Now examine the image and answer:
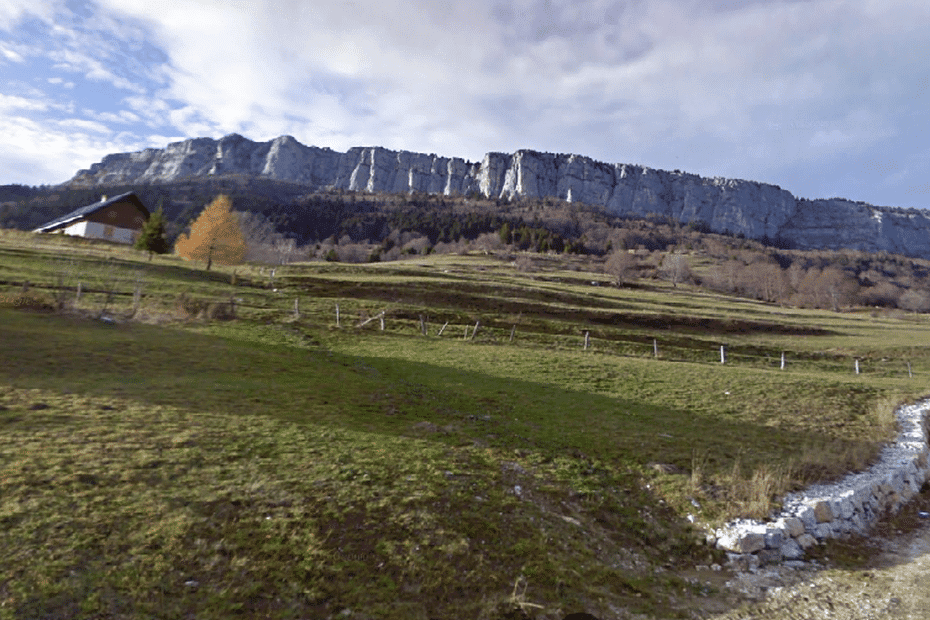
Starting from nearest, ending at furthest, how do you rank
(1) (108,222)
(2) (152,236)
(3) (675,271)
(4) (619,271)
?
(2) (152,236) → (1) (108,222) → (4) (619,271) → (3) (675,271)

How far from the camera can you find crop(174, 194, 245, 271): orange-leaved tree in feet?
182

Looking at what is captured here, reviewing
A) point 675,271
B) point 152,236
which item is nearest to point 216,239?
point 152,236

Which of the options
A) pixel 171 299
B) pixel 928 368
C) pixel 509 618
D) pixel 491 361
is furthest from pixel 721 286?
pixel 509 618

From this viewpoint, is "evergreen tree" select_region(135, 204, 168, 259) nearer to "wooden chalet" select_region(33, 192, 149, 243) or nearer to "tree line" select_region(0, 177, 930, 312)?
"wooden chalet" select_region(33, 192, 149, 243)

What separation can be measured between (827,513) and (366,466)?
11.0 meters

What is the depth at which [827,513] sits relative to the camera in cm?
1074

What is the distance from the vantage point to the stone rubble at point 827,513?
9453 mm

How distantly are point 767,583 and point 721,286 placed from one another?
12499 centimetres

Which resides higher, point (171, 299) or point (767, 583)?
point (171, 299)

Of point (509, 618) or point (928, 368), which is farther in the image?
point (928, 368)

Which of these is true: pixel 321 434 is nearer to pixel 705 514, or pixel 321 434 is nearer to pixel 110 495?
pixel 110 495

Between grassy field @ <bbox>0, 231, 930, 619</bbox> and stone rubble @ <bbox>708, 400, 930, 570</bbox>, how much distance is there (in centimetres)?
52

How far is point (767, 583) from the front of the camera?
853cm

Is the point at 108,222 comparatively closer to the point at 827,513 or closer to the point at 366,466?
the point at 366,466
